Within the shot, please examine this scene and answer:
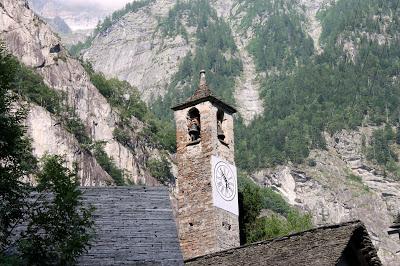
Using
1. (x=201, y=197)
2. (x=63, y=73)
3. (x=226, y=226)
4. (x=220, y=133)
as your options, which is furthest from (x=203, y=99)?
(x=63, y=73)

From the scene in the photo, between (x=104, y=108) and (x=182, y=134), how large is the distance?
242 feet

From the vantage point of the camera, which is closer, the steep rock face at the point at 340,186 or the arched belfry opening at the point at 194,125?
the arched belfry opening at the point at 194,125

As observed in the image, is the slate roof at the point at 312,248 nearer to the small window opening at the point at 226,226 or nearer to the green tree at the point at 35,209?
the green tree at the point at 35,209

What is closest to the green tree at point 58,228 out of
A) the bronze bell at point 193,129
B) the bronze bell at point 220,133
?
the bronze bell at point 193,129

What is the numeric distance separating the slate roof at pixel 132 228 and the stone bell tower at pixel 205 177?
1757 cm

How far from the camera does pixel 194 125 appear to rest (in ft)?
118

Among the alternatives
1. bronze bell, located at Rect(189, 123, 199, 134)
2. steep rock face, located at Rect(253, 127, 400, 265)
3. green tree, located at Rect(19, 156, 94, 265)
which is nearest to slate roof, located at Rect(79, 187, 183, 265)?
green tree, located at Rect(19, 156, 94, 265)

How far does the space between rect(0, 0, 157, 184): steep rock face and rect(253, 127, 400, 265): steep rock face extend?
218ft

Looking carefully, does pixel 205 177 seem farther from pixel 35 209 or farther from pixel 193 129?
pixel 35 209

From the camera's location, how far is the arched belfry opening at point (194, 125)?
35875mm

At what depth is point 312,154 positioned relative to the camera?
614 feet

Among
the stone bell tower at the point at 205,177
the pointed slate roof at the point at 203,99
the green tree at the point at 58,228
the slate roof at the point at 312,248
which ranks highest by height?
the pointed slate roof at the point at 203,99

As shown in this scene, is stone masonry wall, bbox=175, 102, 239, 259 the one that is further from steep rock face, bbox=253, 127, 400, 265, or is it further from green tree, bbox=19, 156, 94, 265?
steep rock face, bbox=253, 127, 400, 265

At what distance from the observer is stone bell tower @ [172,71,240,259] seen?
33000mm
